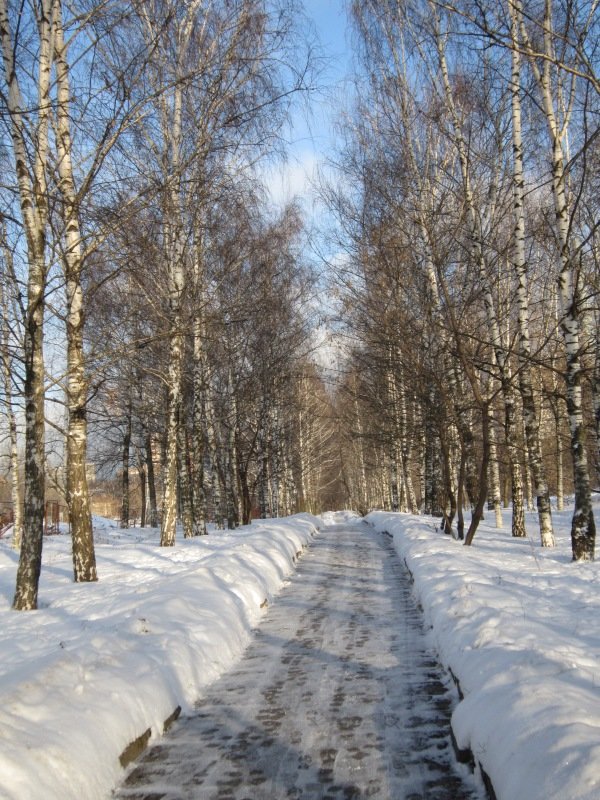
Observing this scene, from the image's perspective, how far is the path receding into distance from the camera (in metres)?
3.51

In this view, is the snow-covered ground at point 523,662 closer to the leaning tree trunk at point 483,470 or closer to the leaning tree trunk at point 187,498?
the leaning tree trunk at point 483,470

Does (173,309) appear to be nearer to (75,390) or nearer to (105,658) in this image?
(75,390)

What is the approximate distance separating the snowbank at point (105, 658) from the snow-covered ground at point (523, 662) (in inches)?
83.8

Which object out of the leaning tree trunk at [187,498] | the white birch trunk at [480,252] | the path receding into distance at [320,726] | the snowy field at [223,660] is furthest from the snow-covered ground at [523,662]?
the leaning tree trunk at [187,498]

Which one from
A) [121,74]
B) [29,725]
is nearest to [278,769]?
[29,725]

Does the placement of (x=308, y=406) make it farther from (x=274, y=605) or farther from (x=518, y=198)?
(x=274, y=605)

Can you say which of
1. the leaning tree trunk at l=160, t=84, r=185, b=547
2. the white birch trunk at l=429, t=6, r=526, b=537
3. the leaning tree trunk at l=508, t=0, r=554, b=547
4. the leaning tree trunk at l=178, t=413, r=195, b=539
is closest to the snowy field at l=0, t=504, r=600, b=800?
the leaning tree trunk at l=508, t=0, r=554, b=547

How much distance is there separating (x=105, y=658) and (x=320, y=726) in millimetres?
1744

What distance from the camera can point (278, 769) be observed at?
3699 millimetres

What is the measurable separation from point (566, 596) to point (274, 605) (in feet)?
12.5

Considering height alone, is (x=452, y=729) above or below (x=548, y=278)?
below

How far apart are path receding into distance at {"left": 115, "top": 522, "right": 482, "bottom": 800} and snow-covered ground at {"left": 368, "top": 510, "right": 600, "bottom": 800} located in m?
0.31

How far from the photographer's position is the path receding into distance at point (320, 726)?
11.5 feet

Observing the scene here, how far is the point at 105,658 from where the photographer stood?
4.83 meters
